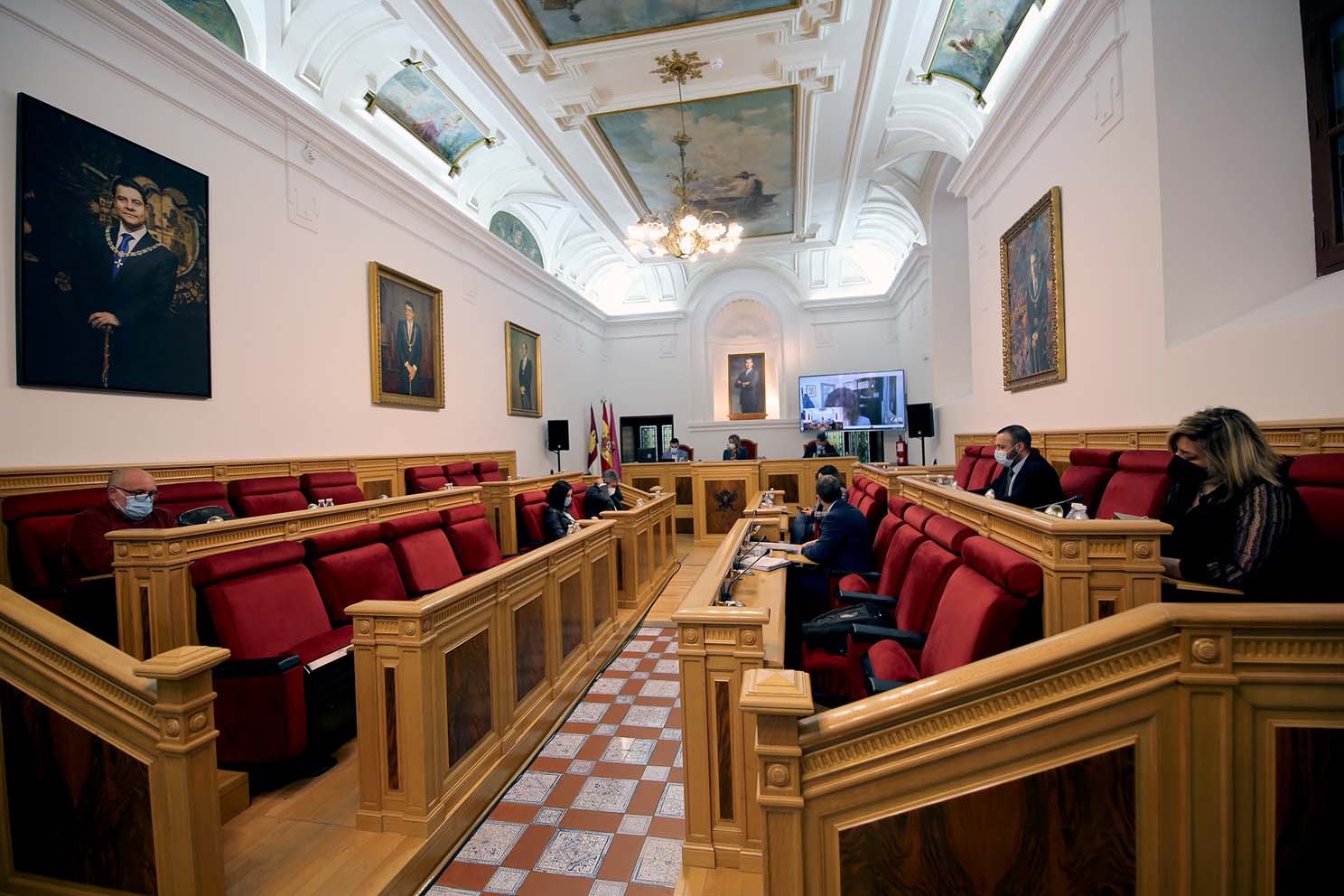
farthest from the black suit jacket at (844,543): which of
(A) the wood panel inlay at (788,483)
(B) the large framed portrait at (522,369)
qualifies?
(B) the large framed portrait at (522,369)

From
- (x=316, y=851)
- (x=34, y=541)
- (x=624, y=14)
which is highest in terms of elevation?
(x=624, y=14)

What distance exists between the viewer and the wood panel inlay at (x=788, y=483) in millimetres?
10422

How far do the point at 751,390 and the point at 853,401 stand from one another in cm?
266

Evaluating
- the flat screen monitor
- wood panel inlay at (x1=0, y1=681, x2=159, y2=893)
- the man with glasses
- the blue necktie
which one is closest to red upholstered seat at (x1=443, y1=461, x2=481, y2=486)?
the blue necktie

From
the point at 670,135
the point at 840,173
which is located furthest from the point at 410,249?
the point at 840,173

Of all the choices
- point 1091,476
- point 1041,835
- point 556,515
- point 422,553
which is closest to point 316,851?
point 422,553

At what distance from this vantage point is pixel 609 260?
46.9 ft

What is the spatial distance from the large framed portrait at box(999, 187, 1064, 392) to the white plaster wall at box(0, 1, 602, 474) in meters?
7.30

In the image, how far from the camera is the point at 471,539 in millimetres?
4758

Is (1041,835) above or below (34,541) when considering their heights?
below

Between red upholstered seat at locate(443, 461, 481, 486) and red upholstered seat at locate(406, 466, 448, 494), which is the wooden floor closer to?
red upholstered seat at locate(406, 466, 448, 494)

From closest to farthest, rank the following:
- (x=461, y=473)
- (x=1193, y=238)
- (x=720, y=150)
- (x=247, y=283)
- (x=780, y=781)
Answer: (x=780, y=781) → (x=1193, y=238) → (x=247, y=283) → (x=720, y=150) → (x=461, y=473)

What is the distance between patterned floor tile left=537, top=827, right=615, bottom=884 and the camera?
2.22 metres

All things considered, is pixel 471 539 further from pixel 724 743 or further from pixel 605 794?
pixel 724 743
